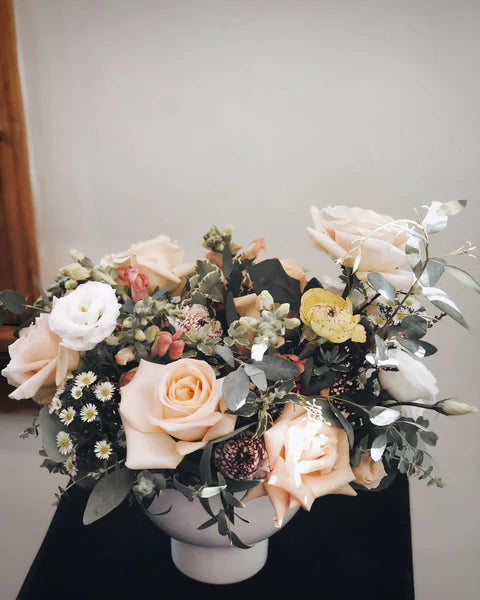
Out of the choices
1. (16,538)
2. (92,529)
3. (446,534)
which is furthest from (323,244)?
(16,538)

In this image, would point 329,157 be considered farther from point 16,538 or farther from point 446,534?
point 16,538

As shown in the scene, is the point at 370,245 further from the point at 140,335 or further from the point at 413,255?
the point at 140,335

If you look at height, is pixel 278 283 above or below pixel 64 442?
above

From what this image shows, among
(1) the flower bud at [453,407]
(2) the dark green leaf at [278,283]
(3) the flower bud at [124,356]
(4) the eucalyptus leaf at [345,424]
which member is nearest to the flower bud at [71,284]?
(3) the flower bud at [124,356]

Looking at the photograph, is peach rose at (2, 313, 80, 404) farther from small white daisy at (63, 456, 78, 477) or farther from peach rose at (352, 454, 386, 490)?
peach rose at (352, 454, 386, 490)

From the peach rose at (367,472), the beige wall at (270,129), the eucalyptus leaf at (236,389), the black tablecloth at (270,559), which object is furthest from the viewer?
the beige wall at (270,129)

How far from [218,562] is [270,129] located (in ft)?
2.43

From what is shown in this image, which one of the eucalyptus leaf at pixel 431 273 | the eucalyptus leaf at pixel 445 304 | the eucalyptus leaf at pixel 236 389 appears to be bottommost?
the eucalyptus leaf at pixel 236 389

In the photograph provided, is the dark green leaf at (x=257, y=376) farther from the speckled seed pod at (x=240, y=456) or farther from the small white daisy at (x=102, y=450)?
the small white daisy at (x=102, y=450)

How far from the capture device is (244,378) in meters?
0.60

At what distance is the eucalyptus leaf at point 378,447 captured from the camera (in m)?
0.62

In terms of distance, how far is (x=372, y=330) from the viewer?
701 mm

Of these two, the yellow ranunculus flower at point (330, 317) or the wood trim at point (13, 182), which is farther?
the wood trim at point (13, 182)

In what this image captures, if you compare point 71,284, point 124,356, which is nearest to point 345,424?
point 124,356
